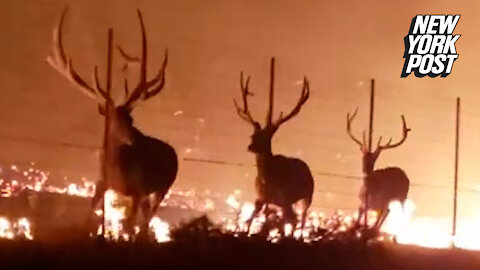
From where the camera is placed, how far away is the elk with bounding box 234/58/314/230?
10039mm

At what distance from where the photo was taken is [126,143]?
8469mm

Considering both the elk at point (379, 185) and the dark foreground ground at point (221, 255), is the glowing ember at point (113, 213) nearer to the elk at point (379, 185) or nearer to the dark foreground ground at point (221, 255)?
the dark foreground ground at point (221, 255)

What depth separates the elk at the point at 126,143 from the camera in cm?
843

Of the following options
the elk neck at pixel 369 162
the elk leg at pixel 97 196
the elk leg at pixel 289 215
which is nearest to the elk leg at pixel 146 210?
the elk leg at pixel 97 196

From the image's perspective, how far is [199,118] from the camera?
38.5 ft

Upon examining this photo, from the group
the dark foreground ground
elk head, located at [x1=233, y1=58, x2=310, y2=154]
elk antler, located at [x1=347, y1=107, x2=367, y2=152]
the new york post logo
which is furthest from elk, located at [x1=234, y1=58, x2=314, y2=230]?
the new york post logo

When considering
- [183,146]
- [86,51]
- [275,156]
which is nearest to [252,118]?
[275,156]

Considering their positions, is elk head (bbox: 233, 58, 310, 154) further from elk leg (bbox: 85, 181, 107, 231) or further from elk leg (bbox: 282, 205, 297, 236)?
elk leg (bbox: 85, 181, 107, 231)

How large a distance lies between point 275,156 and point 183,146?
1.72m

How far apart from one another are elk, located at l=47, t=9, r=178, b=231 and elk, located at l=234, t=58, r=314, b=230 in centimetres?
164

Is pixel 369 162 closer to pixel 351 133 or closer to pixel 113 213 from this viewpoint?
pixel 351 133

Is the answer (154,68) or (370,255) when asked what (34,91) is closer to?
(154,68)

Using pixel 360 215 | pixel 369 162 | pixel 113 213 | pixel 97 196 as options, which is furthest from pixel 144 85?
pixel 369 162

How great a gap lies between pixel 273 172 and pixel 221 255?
2.31 metres
